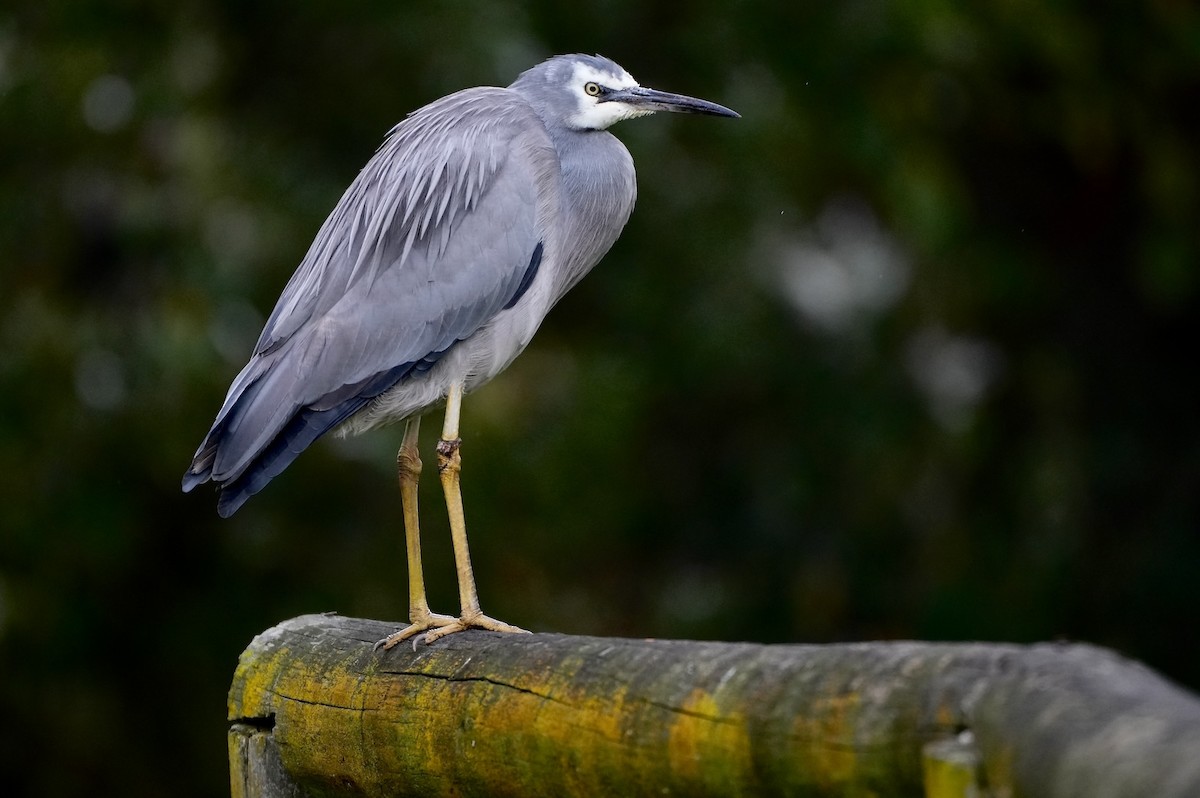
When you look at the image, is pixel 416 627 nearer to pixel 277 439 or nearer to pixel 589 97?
pixel 277 439

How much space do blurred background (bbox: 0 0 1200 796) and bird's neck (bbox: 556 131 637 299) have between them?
2.30 meters

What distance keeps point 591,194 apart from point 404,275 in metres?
0.57

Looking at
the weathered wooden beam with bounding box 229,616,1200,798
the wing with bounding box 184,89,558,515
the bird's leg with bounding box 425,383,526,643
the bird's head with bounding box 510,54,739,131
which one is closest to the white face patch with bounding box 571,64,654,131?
the bird's head with bounding box 510,54,739,131

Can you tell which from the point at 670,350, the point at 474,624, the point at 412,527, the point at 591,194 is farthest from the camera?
the point at 670,350

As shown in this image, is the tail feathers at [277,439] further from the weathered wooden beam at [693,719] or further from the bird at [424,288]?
the weathered wooden beam at [693,719]

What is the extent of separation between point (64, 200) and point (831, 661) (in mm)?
5459

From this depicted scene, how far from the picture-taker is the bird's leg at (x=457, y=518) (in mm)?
3340

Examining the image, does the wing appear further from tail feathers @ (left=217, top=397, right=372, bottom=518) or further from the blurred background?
the blurred background

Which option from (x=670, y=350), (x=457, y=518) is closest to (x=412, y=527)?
(x=457, y=518)

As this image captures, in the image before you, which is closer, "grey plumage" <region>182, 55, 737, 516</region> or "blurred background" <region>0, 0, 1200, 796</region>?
"grey plumage" <region>182, 55, 737, 516</region>

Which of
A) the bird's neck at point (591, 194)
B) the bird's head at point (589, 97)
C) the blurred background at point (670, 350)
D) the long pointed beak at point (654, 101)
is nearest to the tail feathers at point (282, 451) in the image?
the bird's neck at point (591, 194)

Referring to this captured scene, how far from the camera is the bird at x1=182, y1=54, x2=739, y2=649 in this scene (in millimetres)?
3555

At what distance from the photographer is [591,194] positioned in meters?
4.02

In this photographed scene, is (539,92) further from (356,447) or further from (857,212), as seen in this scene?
(857,212)
